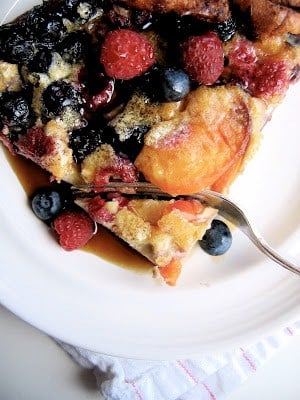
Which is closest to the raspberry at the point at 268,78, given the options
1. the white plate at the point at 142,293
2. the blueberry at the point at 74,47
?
the white plate at the point at 142,293

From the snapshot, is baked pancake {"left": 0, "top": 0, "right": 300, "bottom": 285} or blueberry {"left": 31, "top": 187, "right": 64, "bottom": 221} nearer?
baked pancake {"left": 0, "top": 0, "right": 300, "bottom": 285}

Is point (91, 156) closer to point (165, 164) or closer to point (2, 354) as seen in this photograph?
point (165, 164)

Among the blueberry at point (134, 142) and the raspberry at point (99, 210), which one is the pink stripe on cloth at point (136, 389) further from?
the blueberry at point (134, 142)

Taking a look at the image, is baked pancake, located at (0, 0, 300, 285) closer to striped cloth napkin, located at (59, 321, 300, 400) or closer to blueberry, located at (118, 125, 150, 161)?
blueberry, located at (118, 125, 150, 161)

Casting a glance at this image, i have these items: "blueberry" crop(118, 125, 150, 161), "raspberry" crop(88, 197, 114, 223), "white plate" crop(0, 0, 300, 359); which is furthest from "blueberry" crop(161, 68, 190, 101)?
"white plate" crop(0, 0, 300, 359)

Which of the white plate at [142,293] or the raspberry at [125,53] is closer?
the raspberry at [125,53]

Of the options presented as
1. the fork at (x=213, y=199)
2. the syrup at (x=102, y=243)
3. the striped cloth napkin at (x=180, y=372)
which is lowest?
the striped cloth napkin at (x=180, y=372)

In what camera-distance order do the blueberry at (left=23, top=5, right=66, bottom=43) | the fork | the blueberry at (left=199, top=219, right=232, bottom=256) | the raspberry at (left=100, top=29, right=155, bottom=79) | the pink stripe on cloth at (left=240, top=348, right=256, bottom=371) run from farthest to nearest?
1. the pink stripe on cloth at (left=240, top=348, right=256, bottom=371)
2. the blueberry at (left=199, top=219, right=232, bottom=256)
3. the fork
4. the blueberry at (left=23, top=5, right=66, bottom=43)
5. the raspberry at (left=100, top=29, right=155, bottom=79)

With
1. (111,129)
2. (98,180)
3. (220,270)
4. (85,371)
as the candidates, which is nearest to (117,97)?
(111,129)
